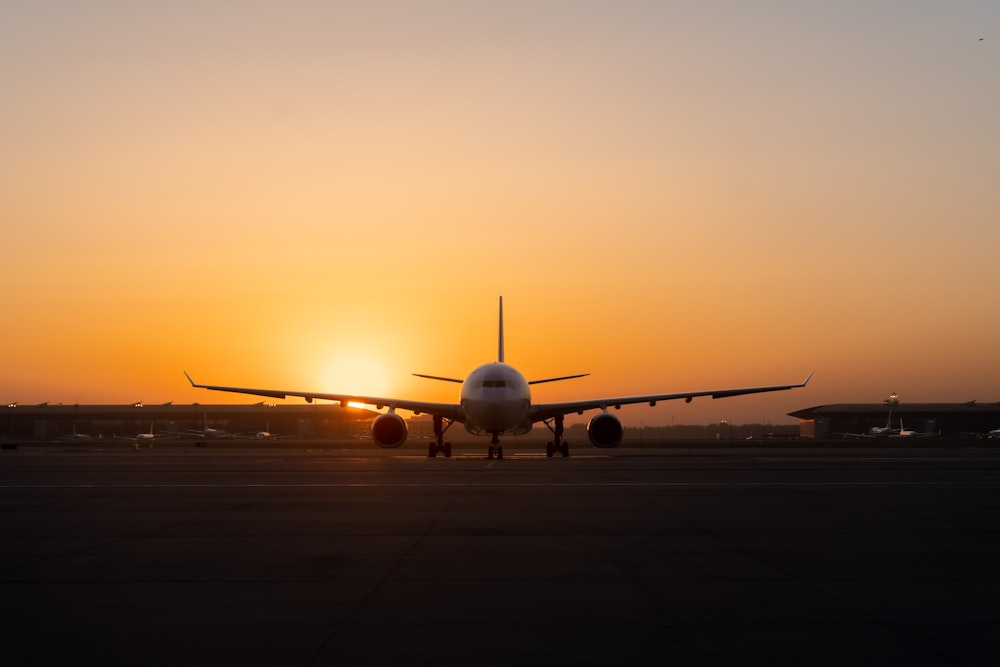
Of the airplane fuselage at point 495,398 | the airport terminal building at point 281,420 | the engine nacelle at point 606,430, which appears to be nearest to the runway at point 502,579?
the airplane fuselage at point 495,398

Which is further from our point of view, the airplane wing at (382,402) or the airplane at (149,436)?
the airplane at (149,436)

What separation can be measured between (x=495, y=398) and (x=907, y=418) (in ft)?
382

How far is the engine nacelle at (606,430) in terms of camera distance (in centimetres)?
4188

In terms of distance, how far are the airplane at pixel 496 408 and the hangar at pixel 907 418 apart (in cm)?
9581

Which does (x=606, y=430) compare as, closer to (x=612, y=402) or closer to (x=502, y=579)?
(x=612, y=402)

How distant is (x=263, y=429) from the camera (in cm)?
15975

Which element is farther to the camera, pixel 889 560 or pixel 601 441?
pixel 601 441

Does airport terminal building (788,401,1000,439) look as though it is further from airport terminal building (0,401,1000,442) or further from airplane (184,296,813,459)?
airplane (184,296,813,459)

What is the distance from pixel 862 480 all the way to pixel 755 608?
57.5ft

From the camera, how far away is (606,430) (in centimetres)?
4203

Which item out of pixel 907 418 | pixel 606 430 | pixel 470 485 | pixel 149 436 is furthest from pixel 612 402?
pixel 907 418

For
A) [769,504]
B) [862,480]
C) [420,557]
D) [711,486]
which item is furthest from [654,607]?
[862,480]

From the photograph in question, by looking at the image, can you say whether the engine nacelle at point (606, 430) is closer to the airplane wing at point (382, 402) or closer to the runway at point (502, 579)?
the airplane wing at point (382, 402)

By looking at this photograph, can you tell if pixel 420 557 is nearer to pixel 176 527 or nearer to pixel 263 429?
pixel 176 527
